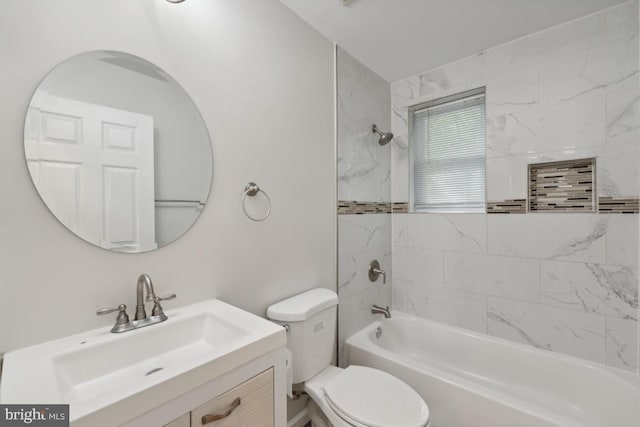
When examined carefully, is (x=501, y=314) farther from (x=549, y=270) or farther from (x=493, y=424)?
(x=493, y=424)

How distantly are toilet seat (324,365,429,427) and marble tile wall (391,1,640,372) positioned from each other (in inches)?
41.3

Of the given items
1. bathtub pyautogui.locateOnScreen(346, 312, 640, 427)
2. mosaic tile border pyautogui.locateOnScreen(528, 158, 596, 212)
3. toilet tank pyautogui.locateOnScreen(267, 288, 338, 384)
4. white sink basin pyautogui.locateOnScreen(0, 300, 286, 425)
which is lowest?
bathtub pyautogui.locateOnScreen(346, 312, 640, 427)

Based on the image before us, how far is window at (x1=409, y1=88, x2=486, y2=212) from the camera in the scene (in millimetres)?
2107

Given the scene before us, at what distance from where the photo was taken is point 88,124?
919mm

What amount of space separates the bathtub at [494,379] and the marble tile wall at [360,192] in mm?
227

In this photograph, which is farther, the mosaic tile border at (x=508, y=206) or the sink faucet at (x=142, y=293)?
the mosaic tile border at (x=508, y=206)

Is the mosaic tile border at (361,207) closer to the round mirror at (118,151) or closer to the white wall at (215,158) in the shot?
the white wall at (215,158)

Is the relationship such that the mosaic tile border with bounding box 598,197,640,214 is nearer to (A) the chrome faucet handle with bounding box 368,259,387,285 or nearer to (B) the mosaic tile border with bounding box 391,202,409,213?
(B) the mosaic tile border with bounding box 391,202,409,213

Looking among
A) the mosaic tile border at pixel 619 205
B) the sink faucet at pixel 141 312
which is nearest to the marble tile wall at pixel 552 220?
the mosaic tile border at pixel 619 205

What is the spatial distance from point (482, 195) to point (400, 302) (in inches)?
44.5

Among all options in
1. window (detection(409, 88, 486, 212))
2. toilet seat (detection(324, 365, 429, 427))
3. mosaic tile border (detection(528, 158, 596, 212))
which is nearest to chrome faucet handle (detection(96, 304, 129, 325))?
toilet seat (detection(324, 365, 429, 427))

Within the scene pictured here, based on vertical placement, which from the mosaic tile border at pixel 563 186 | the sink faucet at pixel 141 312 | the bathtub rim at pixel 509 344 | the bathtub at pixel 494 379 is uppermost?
the mosaic tile border at pixel 563 186

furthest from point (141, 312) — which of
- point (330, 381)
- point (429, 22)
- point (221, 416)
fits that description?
point (429, 22)

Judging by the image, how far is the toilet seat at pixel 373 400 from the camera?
1.15m
